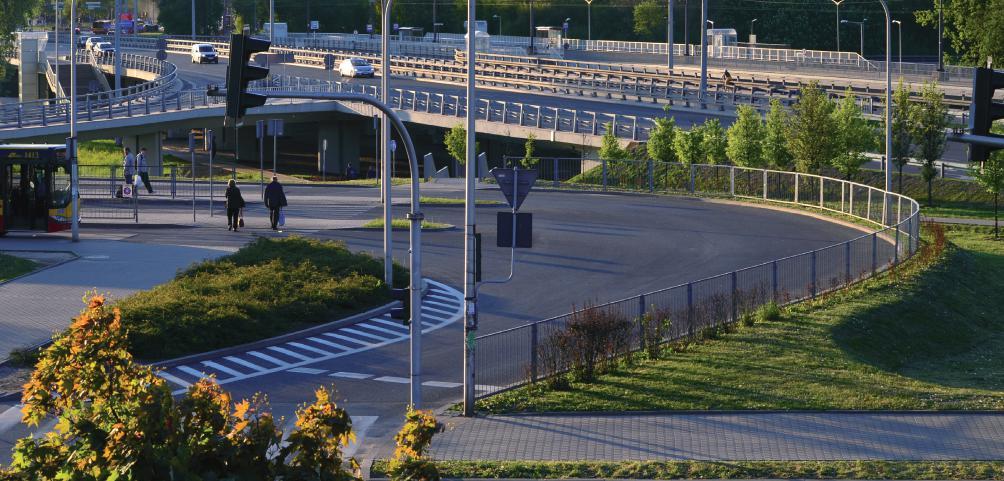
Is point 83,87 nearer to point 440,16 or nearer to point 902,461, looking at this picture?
point 440,16

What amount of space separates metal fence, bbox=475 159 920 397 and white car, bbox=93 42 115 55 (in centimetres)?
6395

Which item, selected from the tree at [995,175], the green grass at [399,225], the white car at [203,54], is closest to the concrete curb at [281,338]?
the green grass at [399,225]

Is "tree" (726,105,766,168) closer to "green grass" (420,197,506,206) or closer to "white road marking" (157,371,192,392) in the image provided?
"green grass" (420,197,506,206)

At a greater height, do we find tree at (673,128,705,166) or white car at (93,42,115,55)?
white car at (93,42,115,55)

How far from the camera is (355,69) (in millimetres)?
85375

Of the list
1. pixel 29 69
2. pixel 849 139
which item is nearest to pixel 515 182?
pixel 849 139

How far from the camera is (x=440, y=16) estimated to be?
457 ft

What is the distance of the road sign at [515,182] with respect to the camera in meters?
17.8

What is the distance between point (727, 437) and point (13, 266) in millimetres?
19067

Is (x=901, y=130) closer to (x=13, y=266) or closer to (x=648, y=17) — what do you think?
(x=13, y=266)

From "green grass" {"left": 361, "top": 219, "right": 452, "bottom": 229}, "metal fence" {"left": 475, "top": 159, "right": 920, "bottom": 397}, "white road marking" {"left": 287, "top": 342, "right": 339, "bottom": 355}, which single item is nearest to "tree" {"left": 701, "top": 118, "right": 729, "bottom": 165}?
"metal fence" {"left": 475, "top": 159, "right": 920, "bottom": 397}

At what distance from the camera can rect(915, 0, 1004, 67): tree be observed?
7994 centimetres

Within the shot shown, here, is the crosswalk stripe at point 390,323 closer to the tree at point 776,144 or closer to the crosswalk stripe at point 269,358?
the crosswalk stripe at point 269,358

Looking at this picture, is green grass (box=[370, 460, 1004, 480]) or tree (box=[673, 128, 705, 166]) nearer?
green grass (box=[370, 460, 1004, 480])
